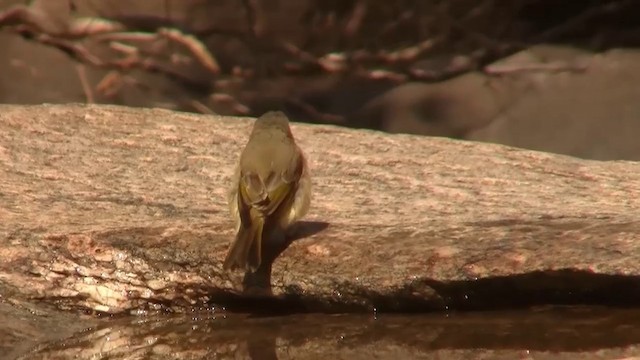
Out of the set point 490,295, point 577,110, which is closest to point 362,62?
point 577,110

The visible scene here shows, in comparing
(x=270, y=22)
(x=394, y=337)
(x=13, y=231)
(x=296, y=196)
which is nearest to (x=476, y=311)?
(x=394, y=337)

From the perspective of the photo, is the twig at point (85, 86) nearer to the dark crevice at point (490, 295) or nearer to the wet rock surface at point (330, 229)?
the wet rock surface at point (330, 229)

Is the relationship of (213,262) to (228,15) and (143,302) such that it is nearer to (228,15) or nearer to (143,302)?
(143,302)

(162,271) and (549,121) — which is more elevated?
(549,121)

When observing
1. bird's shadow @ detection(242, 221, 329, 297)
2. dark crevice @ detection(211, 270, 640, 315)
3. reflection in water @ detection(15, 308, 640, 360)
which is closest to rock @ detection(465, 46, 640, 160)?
bird's shadow @ detection(242, 221, 329, 297)

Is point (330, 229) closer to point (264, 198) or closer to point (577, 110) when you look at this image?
point (264, 198)

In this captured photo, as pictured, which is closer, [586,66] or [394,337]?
[394,337]

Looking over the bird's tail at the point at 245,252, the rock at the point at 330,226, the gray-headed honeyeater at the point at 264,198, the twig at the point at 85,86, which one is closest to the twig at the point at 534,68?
the rock at the point at 330,226
